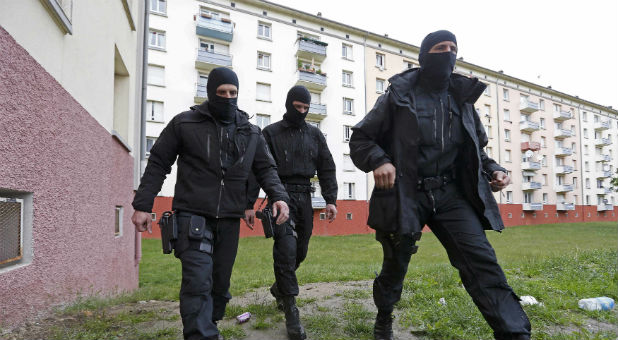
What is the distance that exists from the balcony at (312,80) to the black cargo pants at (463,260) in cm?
2650

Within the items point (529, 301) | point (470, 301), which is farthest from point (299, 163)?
point (529, 301)

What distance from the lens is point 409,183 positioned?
2.97m

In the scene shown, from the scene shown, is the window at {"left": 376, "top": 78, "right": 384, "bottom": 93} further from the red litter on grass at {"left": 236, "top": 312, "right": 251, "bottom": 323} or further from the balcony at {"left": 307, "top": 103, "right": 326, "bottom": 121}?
the red litter on grass at {"left": 236, "top": 312, "right": 251, "bottom": 323}

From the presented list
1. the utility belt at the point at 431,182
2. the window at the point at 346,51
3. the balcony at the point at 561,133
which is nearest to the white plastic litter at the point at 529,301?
the utility belt at the point at 431,182

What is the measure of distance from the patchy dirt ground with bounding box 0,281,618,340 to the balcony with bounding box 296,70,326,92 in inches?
1000

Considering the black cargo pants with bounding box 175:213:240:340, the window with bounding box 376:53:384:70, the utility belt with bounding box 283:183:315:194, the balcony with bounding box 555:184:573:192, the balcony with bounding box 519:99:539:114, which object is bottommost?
the black cargo pants with bounding box 175:213:240:340

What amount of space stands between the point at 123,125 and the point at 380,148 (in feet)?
20.9

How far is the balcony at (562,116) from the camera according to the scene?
50.3 m

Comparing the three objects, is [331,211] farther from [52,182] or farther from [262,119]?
[262,119]

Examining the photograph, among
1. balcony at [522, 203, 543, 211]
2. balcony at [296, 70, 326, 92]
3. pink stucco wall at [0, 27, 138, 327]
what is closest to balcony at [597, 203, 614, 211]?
balcony at [522, 203, 543, 211]

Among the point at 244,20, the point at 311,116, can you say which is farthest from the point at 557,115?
the point at 244,20

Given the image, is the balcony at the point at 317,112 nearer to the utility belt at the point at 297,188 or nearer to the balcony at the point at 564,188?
the utility belt at the point at 297,188

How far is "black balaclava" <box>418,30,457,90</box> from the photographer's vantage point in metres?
3.14

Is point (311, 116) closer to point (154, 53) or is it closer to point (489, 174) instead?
point (154, 53)
